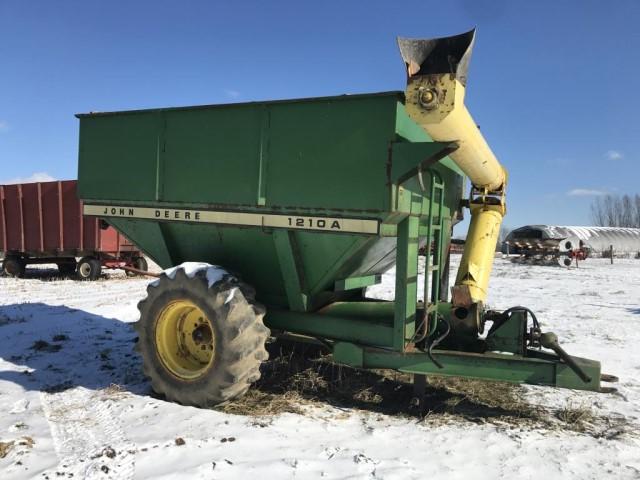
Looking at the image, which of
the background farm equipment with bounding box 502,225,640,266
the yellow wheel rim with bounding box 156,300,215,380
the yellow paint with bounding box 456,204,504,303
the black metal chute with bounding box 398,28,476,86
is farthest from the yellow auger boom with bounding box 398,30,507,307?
the background farm equipment with bounding box 502,225,640,266

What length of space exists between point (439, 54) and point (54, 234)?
48.1 ft

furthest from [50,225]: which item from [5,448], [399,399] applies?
[399,399]

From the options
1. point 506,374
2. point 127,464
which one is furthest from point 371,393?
point 127,464

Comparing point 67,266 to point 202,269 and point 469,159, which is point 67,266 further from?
point 469,159

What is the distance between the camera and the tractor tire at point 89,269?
15.1 m

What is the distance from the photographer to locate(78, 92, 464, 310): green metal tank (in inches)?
168

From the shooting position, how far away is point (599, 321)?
30.4 feet

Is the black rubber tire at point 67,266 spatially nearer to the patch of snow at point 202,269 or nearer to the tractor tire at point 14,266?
the tractor tire at point 14,266

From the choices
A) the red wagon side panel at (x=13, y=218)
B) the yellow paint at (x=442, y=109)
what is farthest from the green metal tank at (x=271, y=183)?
the red wagon side panel at (x=13, y=218)

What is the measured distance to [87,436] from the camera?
3.96 metres

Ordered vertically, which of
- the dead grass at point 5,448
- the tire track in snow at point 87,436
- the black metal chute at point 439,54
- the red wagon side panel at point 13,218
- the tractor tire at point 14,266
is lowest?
the tire track in snow at point 87,436

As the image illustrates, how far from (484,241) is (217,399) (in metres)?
3.02

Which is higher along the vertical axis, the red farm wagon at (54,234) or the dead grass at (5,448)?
the red farm wagon at (54,234)

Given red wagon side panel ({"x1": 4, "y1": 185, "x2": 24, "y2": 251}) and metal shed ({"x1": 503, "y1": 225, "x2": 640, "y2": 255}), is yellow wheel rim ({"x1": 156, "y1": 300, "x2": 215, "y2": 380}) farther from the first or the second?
metal shed ({"x1": 503, "y1": 225, "x2": 640, "y2": 255})
